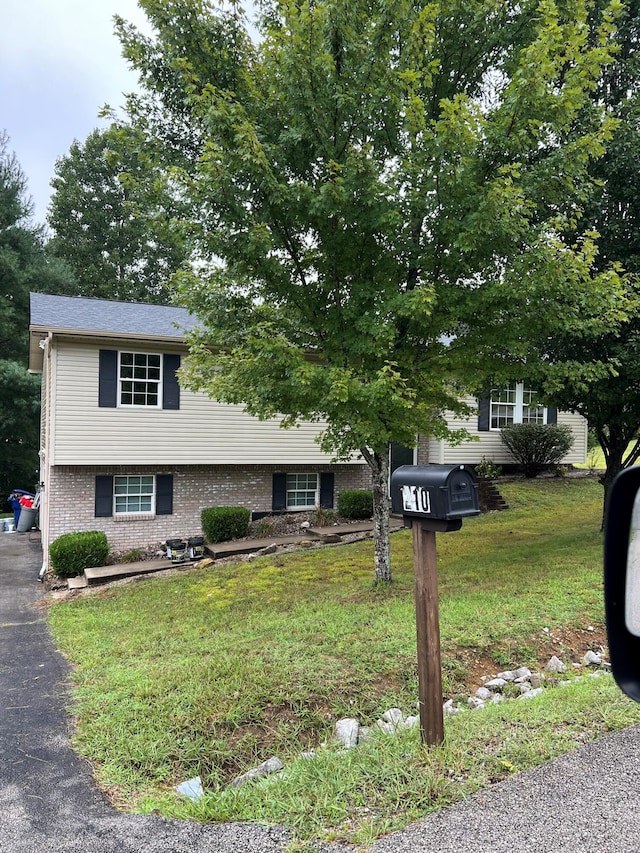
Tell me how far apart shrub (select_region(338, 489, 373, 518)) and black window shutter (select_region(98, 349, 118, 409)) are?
19.6 feet

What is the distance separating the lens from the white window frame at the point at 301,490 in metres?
14.0

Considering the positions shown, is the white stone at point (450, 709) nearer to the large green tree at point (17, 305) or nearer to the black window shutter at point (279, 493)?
the black window shutter at point (279, 493)

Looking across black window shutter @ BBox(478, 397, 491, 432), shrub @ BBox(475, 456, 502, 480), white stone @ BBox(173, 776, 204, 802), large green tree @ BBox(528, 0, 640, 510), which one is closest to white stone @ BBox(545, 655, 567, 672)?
white stone @ BBox(173, 776, 204, 802)

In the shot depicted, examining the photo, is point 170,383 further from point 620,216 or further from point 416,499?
point 416,499

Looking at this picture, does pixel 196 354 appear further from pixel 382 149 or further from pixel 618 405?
pixel 618 405

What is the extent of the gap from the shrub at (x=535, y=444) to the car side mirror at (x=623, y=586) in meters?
15.5

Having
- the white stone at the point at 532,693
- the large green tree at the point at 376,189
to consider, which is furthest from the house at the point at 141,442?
the white stone at the point at 532,693

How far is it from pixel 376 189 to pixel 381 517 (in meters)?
4.16

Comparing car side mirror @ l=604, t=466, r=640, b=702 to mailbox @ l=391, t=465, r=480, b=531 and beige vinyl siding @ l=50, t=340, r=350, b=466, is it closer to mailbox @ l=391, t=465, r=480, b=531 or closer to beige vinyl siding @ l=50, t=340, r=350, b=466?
mailbox @ l=391, t=465, r=480, b=531

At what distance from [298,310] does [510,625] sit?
4.37 m

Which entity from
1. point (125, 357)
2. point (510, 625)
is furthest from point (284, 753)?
point (125, 357)

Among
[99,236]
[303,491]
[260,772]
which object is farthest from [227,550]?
[99,236]

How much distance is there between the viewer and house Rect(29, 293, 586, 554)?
37.0 feet

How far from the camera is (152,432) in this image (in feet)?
39.5
